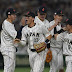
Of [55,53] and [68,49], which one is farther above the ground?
[68,49]

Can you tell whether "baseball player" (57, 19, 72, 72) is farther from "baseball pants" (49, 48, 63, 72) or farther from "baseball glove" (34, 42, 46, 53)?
"baseball pants" (49, 48, 63, 72)

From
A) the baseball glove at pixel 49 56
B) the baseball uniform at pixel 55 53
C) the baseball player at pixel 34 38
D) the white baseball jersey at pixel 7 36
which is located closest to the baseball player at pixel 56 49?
the baseball uniform at pixel 55 53

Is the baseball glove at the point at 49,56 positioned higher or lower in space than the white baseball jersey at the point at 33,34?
lower


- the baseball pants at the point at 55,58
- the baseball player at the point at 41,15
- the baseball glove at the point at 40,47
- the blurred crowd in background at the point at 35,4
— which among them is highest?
the blurred crowd in background at the point at 35,4

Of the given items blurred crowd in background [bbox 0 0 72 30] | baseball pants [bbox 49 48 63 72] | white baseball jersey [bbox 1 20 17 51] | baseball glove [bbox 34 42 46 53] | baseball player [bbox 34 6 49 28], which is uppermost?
blurred crowd in background [bbox 0 0 72 30]

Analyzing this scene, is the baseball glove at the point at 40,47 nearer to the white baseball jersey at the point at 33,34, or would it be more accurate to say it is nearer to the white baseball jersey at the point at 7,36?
the white baseball jersey at the point at 33,34

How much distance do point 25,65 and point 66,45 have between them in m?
7.63

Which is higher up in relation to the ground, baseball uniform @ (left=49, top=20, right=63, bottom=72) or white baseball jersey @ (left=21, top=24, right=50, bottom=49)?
white baseball jersey @ (left=21, top=24, right=50, bottom=49)

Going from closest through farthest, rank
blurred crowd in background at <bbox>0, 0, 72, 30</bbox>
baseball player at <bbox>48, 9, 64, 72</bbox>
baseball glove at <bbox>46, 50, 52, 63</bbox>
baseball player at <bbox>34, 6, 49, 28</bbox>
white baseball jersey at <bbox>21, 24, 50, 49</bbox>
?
white baseball jersey at <bbox>21, 24, 50, 49</bbox> < baseball player at <bbox>34, 6, 49, 28</bbox> < baseball glove at <bbox>46, 50, 52, 63</bbox> < baseball player at <bbox>48, 9, 64, 72</bbox> < blurred crowd in background at <bbox>0, 0, 72, 30</bbox>

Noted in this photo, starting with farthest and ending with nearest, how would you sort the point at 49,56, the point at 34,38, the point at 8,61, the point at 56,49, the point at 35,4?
the point at 35,4, the point at 56,49, the point at 49,56, the point at 8,61, the point at 34,38

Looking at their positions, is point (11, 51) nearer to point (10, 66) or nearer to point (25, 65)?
point (10, 66)

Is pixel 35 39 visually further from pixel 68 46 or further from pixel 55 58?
pixel 55 58

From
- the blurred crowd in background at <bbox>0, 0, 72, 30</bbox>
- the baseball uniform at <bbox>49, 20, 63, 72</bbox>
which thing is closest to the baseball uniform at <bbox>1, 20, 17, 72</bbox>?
the baseball uniform at <bbox>49, 20, 63, 72</bbox>

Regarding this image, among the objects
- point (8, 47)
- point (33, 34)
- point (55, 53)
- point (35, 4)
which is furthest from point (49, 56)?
point (35, 4)
